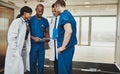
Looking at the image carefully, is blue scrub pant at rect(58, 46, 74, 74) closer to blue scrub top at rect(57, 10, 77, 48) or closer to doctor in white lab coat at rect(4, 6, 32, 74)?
blue scrub top at rect(57, 10, 77, 48)

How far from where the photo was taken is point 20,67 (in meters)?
2.59

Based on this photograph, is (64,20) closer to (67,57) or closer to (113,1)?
(67,57)

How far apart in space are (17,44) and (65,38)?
0.85 metres

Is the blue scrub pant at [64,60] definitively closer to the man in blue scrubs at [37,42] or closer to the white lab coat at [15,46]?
the white lab coat at [15,46]

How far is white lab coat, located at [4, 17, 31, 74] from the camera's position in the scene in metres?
2.48

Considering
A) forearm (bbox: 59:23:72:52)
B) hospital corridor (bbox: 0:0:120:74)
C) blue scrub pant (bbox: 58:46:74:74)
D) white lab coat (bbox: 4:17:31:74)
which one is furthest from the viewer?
hospital corridor (bbox: 0:0:120:74)

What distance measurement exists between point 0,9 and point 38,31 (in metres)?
1.51

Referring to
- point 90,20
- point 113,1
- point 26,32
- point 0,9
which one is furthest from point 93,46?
point 26,32

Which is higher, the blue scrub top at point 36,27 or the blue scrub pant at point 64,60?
the blue scrub top at point 36,27

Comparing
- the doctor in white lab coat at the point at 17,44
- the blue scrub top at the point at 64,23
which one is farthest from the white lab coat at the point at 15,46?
the blue scrub top at the point at 64,23

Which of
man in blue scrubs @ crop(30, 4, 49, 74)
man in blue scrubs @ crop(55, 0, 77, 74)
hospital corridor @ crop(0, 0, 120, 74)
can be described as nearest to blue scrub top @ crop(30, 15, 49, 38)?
man in blue scrubs @ crop(30, 4, 49, 74)

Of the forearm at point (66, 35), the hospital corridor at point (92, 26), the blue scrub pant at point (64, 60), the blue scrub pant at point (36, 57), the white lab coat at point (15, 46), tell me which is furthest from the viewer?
the hospital corridor at point (92, 26)

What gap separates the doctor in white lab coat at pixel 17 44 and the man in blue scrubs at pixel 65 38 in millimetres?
670

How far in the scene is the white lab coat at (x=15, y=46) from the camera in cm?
248
